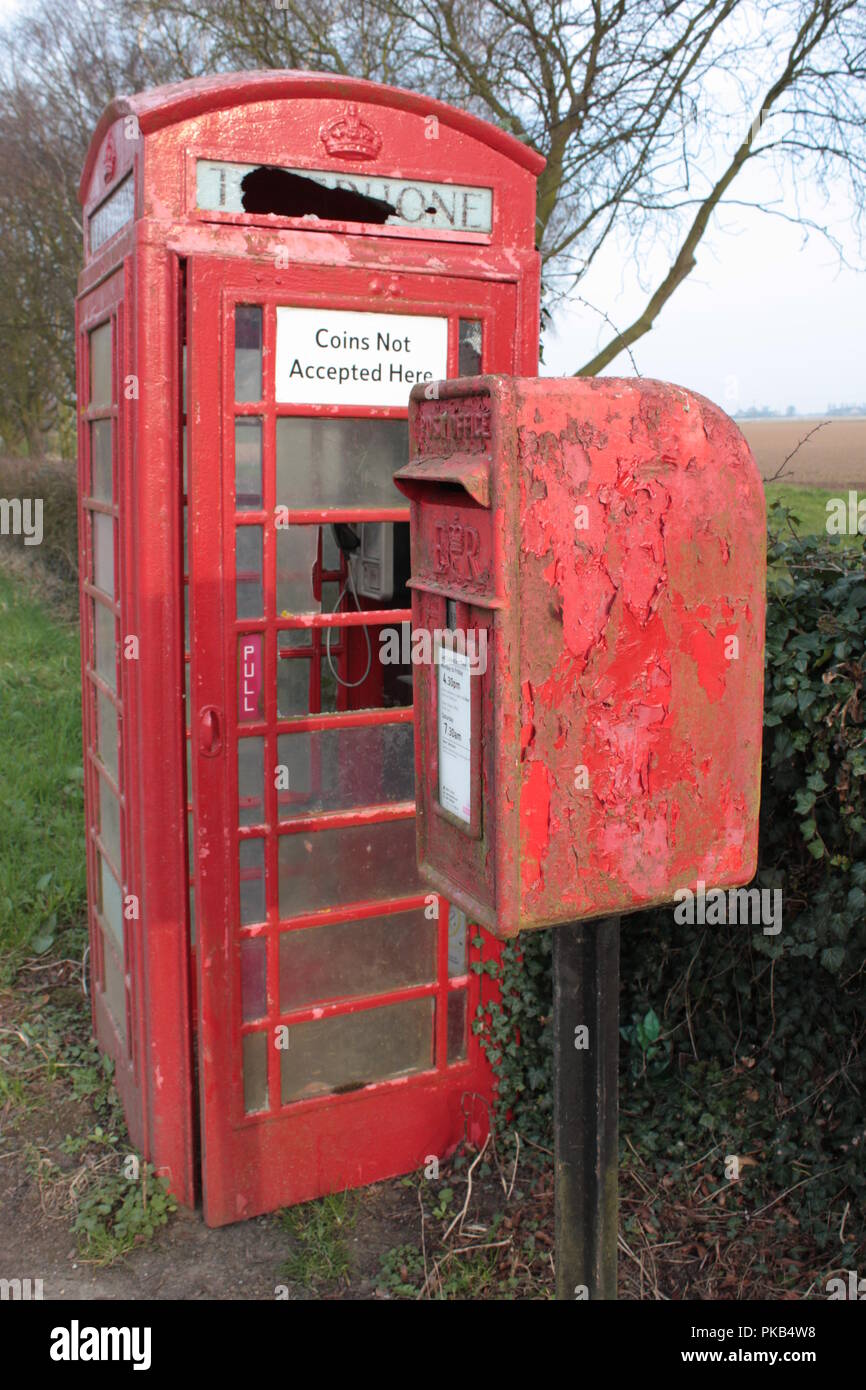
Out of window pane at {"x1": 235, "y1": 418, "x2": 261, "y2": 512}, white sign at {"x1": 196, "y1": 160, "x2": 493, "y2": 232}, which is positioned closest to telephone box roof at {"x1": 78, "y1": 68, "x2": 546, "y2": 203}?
white sign at {"x1": 196, "y1": 160, "x2": 493, "y2": 232}

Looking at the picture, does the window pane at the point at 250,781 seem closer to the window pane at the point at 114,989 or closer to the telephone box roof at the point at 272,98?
the window pane at the point at 114,989

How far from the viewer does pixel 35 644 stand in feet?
31.4

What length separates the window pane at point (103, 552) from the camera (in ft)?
11.4

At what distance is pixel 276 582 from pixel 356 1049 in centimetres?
134

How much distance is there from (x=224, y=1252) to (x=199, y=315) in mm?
2409

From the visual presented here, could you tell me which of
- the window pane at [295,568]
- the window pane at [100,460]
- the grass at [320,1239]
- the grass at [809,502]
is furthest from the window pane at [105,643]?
the grass at [809,502]

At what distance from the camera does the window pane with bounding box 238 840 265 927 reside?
10.5 ft

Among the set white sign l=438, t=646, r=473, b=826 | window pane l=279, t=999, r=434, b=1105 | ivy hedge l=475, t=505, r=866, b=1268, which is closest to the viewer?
white sign l=438, t=646, r=473, b=826

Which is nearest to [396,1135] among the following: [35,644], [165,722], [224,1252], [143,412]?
[224,1252]

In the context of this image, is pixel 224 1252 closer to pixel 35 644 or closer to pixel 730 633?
pixel 730 633

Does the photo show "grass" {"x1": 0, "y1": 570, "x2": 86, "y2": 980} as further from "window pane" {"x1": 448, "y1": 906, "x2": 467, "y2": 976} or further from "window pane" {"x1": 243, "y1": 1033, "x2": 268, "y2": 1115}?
"window pane" {"x1": 448, "y1": 906, "x2": 467, "y2": 976}

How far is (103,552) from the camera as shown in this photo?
3600 mm

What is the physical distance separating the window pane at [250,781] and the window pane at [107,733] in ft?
1.72

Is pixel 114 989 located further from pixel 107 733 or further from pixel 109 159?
pixel 109 159
